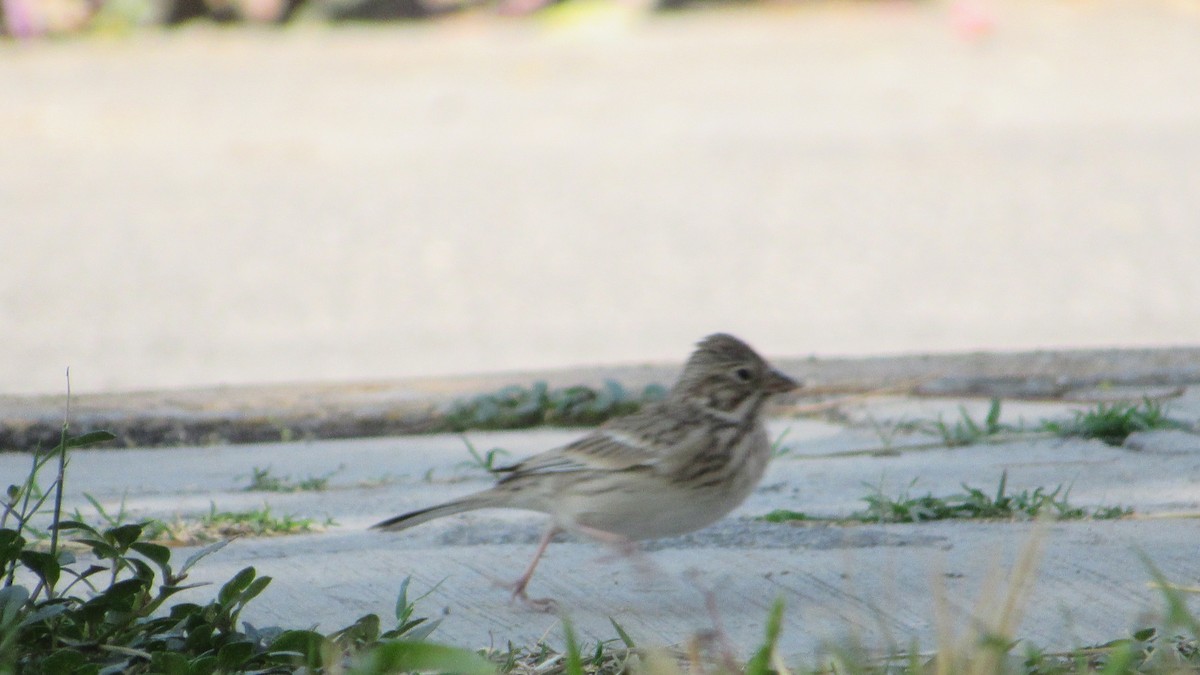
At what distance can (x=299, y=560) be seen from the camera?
11.9 feet

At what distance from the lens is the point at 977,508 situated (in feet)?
12.4

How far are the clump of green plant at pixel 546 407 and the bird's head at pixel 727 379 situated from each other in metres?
1.36

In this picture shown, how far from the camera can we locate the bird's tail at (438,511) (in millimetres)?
3469

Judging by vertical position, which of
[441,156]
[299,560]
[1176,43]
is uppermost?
[1176,43]

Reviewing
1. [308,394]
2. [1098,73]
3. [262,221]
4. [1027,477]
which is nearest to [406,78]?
[262,221]

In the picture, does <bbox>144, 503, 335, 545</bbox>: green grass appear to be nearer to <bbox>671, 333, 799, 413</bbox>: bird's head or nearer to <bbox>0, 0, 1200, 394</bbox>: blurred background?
<bbox>671, 333, 799, 413</bbox>: bird's head

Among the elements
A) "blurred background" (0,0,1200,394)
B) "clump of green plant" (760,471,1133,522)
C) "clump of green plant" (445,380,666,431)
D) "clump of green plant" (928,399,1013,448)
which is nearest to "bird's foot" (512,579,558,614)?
"clump of green plant" (760,471,1133,522)

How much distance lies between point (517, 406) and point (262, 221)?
6.20 metres

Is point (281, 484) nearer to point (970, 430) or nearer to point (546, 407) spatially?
point (546, 407)

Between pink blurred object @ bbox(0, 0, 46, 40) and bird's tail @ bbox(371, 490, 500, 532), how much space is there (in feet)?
51.5

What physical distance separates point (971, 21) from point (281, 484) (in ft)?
45.2

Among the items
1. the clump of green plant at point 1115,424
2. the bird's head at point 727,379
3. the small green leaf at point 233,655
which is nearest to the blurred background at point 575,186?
the clump of green plant at point 1115,424

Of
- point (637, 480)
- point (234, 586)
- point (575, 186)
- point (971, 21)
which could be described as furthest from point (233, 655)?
point (971, 21)

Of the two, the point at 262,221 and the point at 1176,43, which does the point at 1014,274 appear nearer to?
the point at 262,221
